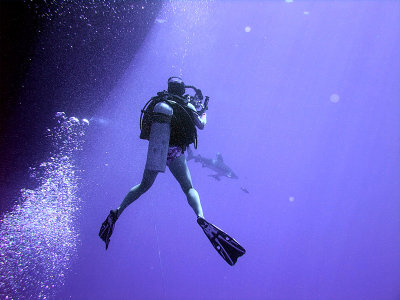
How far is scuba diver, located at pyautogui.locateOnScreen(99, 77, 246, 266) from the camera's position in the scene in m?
2.53

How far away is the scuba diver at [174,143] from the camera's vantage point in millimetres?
2529

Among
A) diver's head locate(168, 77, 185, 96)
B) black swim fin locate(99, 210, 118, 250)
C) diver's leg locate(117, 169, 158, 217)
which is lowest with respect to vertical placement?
black swim fin locate(99, 210, 118, 250)

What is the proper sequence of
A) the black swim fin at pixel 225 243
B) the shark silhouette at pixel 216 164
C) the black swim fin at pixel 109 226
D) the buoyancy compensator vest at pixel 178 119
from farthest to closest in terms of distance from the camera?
the shark silhouette at pixel 216 164 → the black swim fin at pixel 109 226 → the buoyancy compensator vest at pixel 178 119 → the black swim fin at pixel 225 243

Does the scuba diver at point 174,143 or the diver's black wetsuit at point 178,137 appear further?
the diver's black wetsuit at point 178,137

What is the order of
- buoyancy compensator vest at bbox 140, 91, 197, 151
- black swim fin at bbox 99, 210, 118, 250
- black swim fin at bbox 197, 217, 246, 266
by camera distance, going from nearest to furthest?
black swim fin at bbox 197, 217, 246, 266 → buoyancy compensator vest at bbox 140, 91, 197, 151 → black swim fin at bbox 99, 210, 118, 250

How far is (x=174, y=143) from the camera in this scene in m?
3.08

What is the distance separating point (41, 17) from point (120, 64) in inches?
162

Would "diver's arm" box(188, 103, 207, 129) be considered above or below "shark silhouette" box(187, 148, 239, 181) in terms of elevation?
above

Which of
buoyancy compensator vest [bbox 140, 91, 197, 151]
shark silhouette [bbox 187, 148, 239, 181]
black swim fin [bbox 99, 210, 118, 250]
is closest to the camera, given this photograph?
buoyancy compensator vest [bbox 140, 91, 197, 151]

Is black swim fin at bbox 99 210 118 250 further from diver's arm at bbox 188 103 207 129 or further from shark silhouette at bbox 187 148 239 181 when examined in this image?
shark silhouette at bbox 187 148 239 181

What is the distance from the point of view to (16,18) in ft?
17.9

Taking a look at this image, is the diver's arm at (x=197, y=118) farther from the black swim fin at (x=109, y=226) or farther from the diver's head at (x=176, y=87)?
the black swim fin at (x=109, y=226)

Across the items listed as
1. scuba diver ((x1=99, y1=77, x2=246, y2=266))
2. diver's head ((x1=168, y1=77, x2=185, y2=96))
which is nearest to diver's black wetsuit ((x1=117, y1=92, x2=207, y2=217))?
scuba diver ((x1=99, y1=77, x2=246, y2=266))

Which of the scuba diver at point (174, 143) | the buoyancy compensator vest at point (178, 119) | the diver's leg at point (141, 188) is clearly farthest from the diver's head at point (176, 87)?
the diver's leg at point (141, 188)
